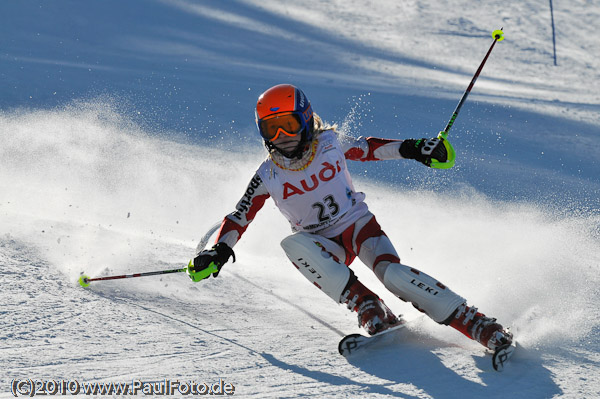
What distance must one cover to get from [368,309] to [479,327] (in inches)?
23.1

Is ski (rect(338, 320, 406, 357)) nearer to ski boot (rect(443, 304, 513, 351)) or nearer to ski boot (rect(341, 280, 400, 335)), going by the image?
ski boot (rect(341, 280, 400, 335))

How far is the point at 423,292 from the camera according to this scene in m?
3.58

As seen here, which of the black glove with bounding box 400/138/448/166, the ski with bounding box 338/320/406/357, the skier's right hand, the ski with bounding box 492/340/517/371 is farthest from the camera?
the black glove with bounding box 400/138/448/166

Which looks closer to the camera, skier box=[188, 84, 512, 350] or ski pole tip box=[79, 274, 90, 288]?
skier box=[188, 84, 512, 350]

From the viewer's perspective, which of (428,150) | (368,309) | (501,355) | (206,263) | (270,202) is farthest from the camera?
(270,202)

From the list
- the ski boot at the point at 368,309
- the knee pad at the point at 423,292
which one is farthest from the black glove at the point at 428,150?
the ski boot at the point at 368,309

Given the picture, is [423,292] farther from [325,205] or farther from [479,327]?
[325,205]

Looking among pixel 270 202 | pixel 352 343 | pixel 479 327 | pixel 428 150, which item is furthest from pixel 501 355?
pixel 270 202

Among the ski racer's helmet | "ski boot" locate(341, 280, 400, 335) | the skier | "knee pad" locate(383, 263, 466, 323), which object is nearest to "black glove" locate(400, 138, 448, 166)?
the skier

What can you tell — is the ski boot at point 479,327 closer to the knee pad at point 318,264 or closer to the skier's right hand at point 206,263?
the knee pad at point 318,264

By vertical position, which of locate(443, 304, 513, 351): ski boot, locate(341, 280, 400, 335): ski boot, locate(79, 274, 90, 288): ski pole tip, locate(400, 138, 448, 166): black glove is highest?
locate(400, 138, 448, 166): black glove

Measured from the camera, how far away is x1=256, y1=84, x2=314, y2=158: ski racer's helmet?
396cm

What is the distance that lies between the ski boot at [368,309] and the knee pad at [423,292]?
13 cm

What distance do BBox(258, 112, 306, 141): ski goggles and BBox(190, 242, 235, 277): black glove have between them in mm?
702
